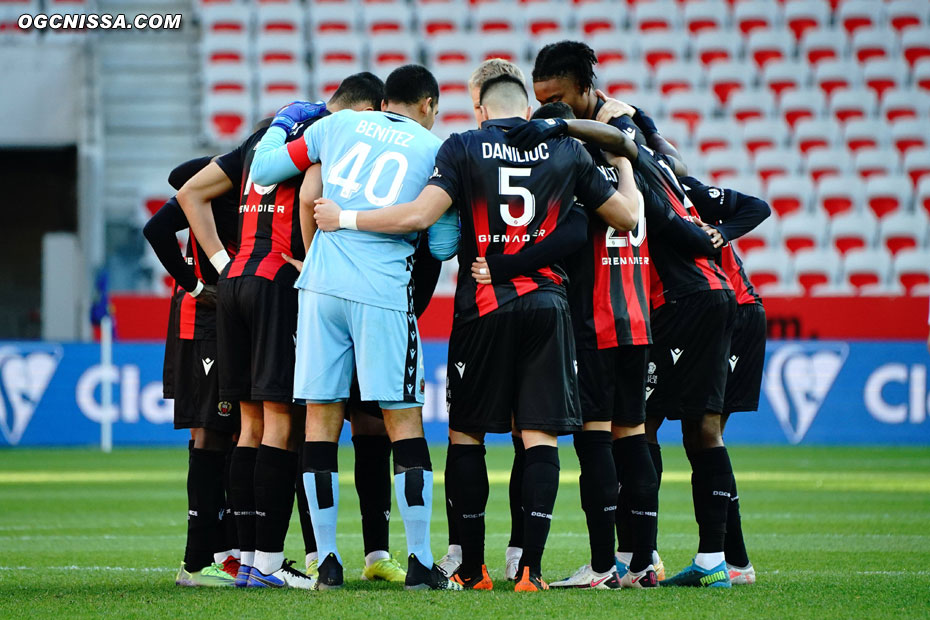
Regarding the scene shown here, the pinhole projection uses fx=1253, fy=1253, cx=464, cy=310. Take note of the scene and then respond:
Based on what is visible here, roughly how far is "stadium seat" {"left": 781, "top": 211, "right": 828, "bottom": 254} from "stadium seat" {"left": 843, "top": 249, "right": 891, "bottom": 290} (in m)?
0.70

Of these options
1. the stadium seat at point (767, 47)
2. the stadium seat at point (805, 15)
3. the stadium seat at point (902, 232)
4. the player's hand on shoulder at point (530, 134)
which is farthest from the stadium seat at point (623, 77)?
the player's hand on shoulder at point (530, 134)

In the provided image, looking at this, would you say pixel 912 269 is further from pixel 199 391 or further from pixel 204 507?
pixel 204 507

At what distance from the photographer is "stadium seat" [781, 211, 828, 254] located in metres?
17.8

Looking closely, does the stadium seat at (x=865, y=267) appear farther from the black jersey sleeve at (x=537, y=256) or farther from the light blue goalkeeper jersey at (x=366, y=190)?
the light blue goalkeeper jersey at (x=366, y=190)

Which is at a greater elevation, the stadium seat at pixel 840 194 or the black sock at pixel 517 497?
the stadium seat at pixel 840 194

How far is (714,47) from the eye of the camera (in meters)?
21.0

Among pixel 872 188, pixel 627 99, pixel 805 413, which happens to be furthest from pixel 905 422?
pixel 627 99

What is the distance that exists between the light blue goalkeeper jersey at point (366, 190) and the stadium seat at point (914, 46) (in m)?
17.3

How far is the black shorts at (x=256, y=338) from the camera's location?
5.57 meters

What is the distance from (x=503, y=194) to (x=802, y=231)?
521 inches

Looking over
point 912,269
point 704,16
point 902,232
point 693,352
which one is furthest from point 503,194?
point 704,16

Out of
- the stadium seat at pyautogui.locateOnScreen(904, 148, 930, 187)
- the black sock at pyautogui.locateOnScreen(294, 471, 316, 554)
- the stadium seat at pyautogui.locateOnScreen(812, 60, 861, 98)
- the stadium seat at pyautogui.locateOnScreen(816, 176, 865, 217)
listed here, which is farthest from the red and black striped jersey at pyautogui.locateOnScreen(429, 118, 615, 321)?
the stadium seat at pyautogui.locateOnScreen(812, 60, 861, 98)

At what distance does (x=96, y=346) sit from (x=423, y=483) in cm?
1001

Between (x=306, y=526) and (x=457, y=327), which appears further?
(x=306, y=526)
